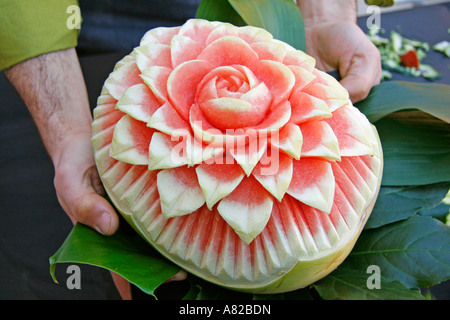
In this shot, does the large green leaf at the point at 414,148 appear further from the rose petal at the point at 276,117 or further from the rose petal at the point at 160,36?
the rose petal at the point at 160,36

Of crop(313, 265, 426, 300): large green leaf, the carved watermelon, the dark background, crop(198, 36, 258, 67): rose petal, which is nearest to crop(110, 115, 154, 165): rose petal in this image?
the carved watermelon

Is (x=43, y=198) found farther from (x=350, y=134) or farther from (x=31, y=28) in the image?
(x=350, y=134)

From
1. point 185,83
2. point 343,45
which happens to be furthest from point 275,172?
point 343,45

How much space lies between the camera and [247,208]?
0.37 metres

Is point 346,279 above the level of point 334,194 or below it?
below

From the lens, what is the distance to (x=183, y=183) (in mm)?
380

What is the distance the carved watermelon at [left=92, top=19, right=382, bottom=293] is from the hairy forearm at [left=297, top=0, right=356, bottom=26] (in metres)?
0.45

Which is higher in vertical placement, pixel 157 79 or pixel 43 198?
pixel 157 79

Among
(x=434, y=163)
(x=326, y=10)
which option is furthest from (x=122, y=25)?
(x=434, y=163)

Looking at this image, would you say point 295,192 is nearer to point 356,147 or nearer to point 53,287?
point 356,147

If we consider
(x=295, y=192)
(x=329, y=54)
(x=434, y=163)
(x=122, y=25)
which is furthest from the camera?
(x=122, y=25)

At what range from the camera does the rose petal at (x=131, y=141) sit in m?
0.40

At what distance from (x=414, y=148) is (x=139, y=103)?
0.38m

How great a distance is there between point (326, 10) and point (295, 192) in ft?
1.99
